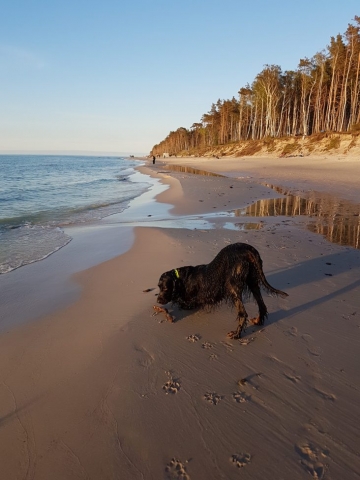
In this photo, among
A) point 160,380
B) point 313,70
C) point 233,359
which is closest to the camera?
point 160,380

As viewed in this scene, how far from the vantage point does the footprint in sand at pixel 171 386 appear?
3043 mm

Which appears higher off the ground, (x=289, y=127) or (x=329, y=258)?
(x=289, y=127)

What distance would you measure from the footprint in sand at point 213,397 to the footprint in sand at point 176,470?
647mm

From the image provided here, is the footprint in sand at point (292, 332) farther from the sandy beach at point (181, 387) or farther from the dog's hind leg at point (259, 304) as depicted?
the dog's hind leg at point (259, 304)

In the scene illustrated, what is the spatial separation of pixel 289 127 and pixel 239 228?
188ft

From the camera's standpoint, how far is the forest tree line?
42094 millimetres

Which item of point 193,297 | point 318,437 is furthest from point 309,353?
point 193,297

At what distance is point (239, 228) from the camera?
9.81m

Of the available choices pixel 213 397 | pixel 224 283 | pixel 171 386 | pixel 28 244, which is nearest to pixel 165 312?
pixel 224 283

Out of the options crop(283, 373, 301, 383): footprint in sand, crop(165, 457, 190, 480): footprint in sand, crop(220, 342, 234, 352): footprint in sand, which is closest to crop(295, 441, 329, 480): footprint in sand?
crop(283, 373, 301, 383): footprint in sand

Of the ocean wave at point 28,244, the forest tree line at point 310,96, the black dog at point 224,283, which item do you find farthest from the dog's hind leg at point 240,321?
the forest tree line at point 310,96

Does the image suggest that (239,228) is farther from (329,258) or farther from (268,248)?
(329,258)

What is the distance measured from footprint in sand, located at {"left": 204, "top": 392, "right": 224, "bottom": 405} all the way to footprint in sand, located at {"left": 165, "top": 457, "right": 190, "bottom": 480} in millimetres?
647

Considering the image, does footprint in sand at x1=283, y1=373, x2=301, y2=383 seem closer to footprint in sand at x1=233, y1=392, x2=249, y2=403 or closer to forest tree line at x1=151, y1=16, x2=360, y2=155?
footprint in sand at x1=233, y1=392, x2=249, y2=403
